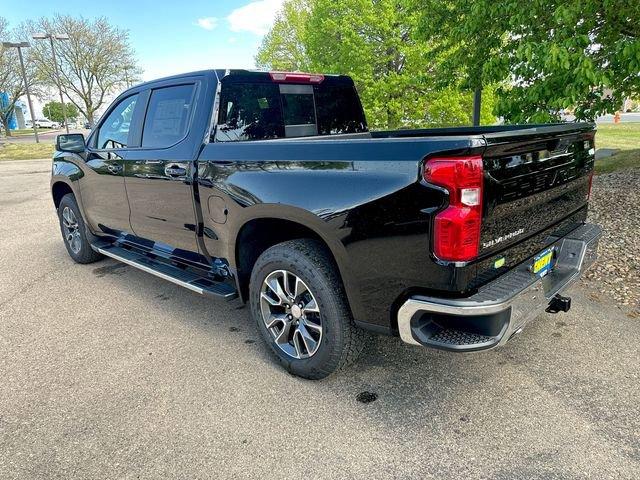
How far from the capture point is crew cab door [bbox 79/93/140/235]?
165 inches

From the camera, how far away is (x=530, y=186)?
2414 mm

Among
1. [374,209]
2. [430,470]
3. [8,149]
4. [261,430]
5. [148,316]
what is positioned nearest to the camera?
[430,470]

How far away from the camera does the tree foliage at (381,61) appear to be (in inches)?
570

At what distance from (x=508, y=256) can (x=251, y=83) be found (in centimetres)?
221

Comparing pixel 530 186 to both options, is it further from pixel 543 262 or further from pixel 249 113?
pixel 249 113

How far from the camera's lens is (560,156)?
2645 millimetres

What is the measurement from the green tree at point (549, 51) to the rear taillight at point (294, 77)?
230 cm

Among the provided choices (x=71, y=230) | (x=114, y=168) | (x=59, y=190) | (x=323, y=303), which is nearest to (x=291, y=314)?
(x=323, y=303)

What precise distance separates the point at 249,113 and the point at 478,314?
224 cm

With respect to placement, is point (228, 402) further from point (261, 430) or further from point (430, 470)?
point (430, 470)

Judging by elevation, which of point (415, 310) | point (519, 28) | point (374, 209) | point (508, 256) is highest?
point (519, 28)

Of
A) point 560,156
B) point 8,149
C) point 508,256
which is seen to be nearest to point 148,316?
point 508,256

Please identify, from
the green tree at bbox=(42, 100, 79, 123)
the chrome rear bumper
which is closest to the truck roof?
the chrome rear bumper

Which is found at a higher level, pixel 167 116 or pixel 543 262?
pixel 167 116
